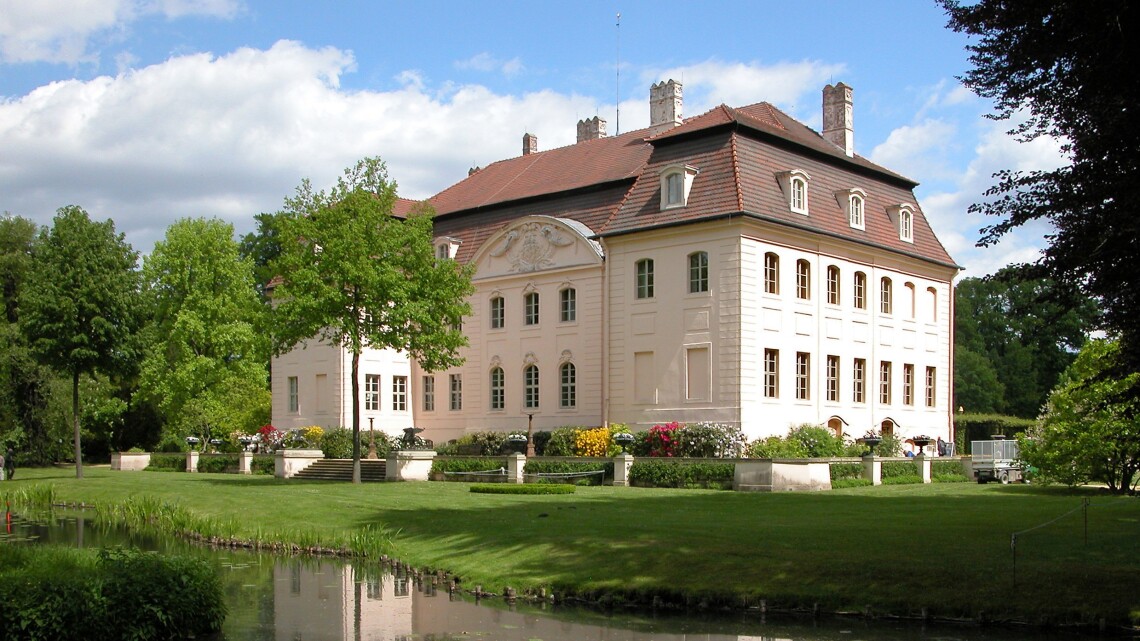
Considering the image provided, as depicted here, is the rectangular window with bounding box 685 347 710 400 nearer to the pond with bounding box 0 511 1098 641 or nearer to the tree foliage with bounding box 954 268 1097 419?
the pond with bounding box 0 511 1098 641

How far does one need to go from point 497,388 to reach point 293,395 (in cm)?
1079

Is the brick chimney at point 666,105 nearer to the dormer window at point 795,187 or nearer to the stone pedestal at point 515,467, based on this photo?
the dormer window at point 795,187

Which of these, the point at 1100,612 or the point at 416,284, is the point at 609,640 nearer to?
the point at 1100,612

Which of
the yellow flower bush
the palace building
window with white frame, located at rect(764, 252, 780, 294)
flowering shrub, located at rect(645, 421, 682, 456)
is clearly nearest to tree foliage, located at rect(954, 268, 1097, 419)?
the palace building

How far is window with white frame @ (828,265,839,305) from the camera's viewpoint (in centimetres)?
3931

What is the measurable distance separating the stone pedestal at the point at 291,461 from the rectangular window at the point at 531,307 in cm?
895

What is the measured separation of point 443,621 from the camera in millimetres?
14758

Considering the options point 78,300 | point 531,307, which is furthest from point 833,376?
point 78,300

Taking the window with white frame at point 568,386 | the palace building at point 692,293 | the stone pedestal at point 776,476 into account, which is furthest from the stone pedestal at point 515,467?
the stone pedestal at point 776,476

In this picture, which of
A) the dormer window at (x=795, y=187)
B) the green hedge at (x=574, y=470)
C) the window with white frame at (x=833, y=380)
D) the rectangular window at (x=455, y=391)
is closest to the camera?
the green hedge at (x=574, y=470)

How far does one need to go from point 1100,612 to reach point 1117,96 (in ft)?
19.2

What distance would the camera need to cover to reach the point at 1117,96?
1274cm

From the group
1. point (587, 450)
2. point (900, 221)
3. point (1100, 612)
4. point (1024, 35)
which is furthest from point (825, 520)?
point (900, 221)

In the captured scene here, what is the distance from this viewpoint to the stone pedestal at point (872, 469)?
32.2m
